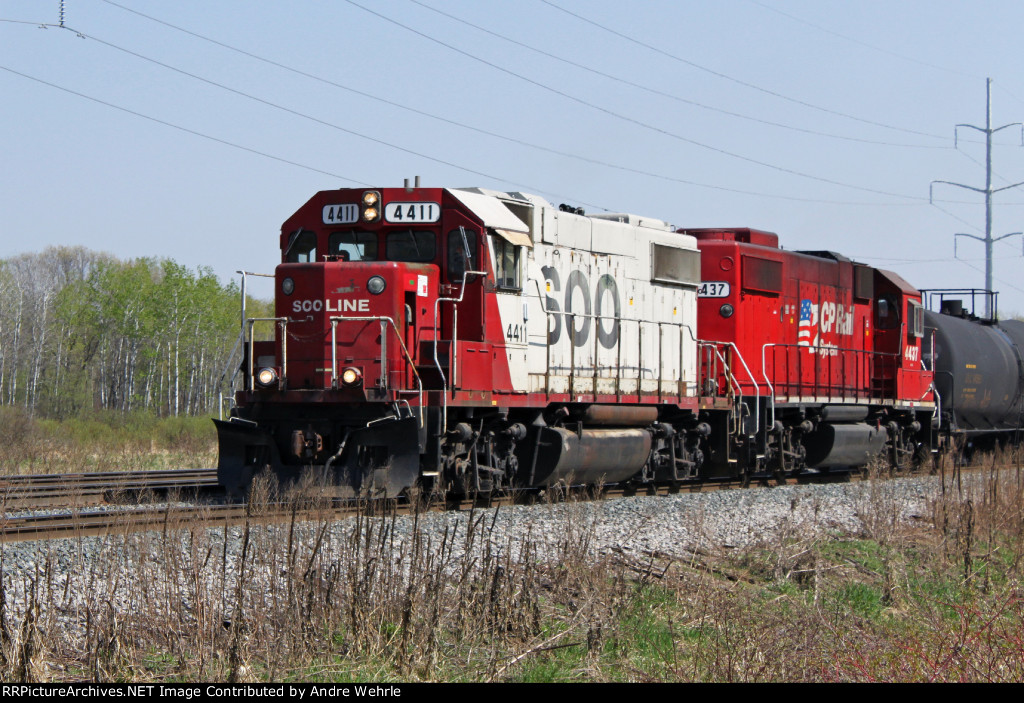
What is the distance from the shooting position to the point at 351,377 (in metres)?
11.4

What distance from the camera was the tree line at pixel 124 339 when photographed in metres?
50.4

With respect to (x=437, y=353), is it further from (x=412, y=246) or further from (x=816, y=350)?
(x=816, y=350)

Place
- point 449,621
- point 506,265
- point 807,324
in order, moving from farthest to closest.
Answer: point 807,324 → point 506,265 → point 449,621

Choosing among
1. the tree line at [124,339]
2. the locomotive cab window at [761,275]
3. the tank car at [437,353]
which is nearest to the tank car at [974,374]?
the locomotive cab window at [761,275]

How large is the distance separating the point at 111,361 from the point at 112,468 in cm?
3735

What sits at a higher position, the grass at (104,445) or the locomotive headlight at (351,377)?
the locomotive headlight at (351,377)

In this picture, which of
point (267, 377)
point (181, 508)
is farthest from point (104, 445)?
point (181, 508)

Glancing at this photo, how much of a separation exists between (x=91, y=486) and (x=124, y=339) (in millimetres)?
41969

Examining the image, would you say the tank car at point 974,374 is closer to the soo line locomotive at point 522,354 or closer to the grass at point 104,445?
the soo line locomotive at point 522,354

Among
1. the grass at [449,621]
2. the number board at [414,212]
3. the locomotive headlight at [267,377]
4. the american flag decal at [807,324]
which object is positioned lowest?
the grass at [449,621]


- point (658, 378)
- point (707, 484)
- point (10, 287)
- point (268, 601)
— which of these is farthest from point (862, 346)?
point (10, 287)

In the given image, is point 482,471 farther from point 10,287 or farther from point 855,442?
point 10,287

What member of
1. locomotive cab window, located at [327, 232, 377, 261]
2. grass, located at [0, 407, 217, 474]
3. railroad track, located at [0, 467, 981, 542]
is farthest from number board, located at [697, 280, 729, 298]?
grass, located at [0, 407, 217, 474]

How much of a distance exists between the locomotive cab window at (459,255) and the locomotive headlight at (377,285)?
88cm
